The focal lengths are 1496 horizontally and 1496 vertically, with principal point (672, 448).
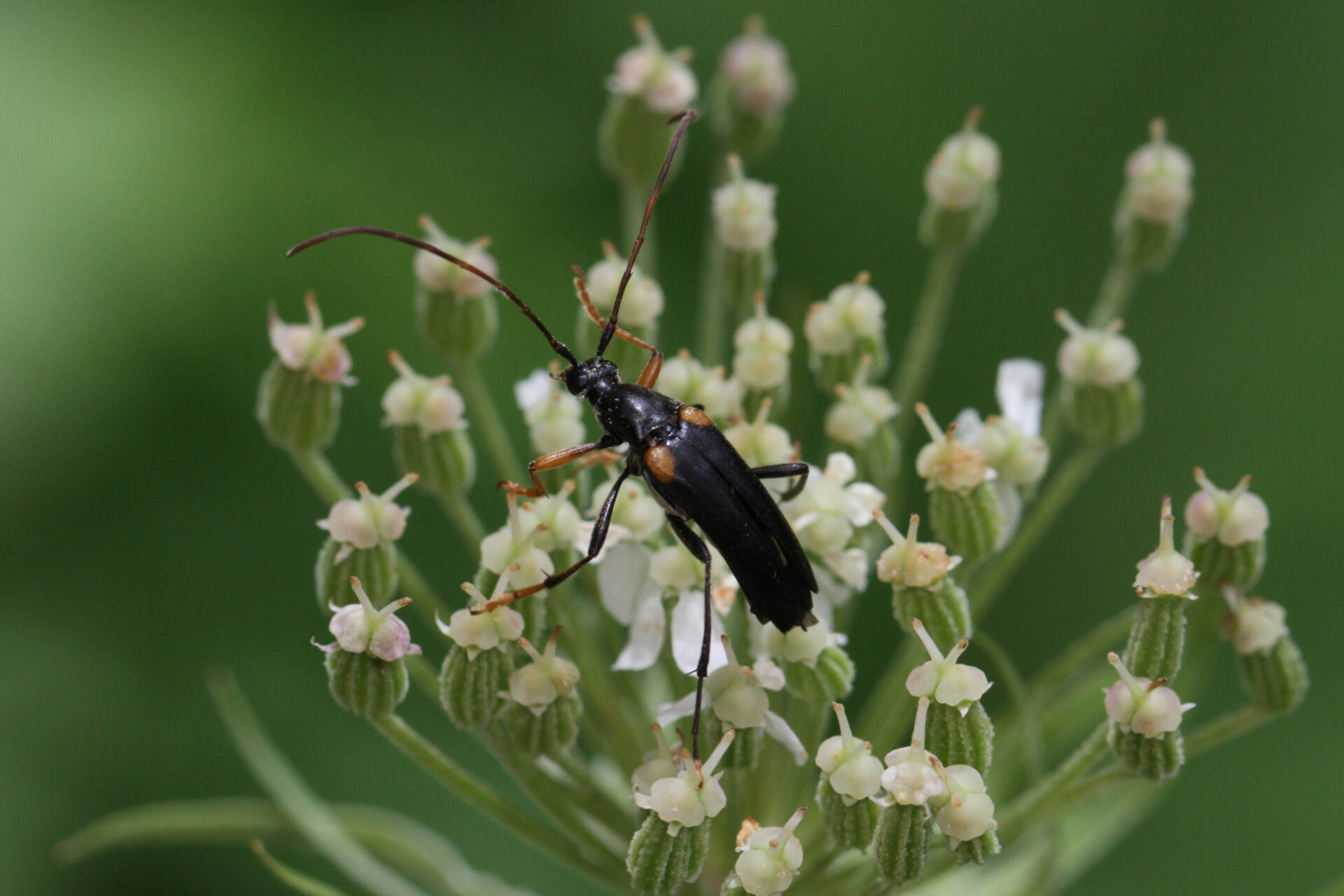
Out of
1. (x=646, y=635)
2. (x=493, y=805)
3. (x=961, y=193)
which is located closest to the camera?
(x=493, y=805)

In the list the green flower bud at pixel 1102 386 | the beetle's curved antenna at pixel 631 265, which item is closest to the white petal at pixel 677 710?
the beetle's curved antenna at pixel 631 265

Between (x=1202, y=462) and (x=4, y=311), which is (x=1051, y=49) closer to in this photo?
(x=1202, y=462)

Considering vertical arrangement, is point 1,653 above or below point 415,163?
below

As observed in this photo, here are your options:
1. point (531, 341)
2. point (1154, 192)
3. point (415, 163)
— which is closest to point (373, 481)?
point (531, 341)

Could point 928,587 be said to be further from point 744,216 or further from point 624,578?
point 744,216

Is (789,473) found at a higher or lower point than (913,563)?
higher

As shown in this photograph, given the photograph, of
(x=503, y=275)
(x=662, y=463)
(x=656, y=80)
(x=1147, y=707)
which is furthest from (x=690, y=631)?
(x=503, y=275)

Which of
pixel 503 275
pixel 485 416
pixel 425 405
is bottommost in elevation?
pixel 425 405
